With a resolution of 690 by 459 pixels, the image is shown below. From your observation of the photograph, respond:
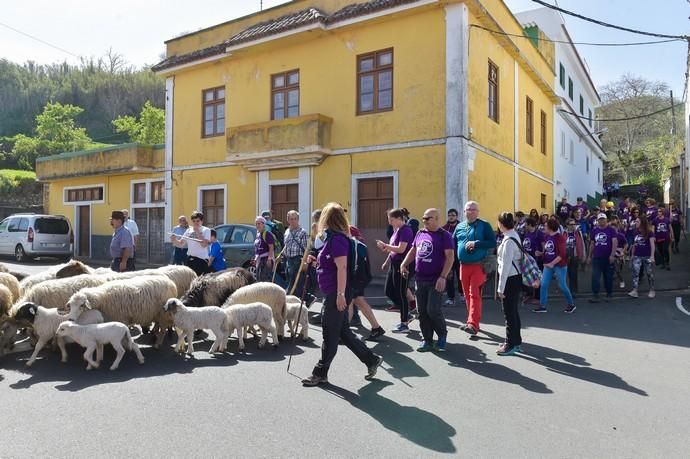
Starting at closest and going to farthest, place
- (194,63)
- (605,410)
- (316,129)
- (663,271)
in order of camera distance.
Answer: (605,410), (663,271), (316,129), (194,63)

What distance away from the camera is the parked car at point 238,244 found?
12.5m

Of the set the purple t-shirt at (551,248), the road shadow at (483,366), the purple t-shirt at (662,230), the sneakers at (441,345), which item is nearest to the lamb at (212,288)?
the sneakers at (441,345)

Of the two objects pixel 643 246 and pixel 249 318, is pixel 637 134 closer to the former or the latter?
pixel 643 246

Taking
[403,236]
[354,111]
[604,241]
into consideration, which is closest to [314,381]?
[403,236]

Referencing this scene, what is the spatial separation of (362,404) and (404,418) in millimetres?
457

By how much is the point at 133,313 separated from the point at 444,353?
3.81 meters

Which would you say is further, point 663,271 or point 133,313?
point 663,271

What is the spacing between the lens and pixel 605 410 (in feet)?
14.6

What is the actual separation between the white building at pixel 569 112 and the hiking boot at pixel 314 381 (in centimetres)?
1978

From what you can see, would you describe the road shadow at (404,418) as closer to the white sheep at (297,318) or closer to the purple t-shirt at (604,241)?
the white sheep at (297,318)

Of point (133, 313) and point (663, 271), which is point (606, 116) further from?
point (133, 313)

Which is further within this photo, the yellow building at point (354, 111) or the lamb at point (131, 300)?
the yellow building at point (354, 111)

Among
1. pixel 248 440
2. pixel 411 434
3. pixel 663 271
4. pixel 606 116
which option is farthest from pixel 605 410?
pixel 606 116

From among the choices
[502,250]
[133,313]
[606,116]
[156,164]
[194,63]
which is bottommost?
[133,313]
